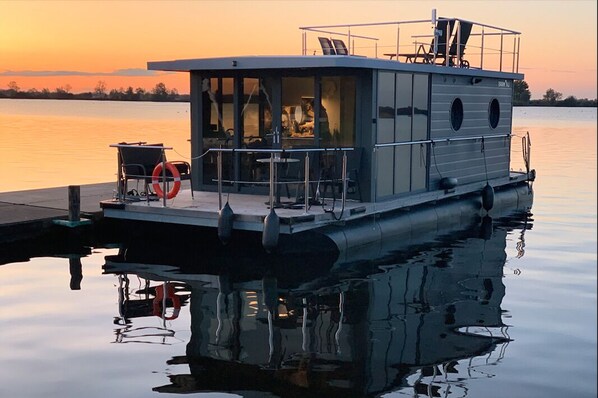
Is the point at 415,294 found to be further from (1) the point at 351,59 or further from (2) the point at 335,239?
(1) the point at 351,59

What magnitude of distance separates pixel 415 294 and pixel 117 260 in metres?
4.52

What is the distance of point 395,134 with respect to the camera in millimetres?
13062

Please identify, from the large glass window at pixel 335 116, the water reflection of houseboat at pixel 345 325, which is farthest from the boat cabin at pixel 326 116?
the water reflection of houseboat at pixel 345 325

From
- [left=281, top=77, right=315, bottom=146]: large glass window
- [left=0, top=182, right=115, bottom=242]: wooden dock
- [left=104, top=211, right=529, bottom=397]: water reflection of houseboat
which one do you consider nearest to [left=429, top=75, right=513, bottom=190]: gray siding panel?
[left=281, top=77, right=315, bottom=146]: large glass window

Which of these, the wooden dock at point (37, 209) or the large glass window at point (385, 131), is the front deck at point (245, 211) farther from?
the wooden dock at point (37, 209)

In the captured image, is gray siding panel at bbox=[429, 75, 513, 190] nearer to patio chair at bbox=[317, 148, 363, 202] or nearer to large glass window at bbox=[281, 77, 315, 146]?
patio chair at bbox=[317, 148, 363, 202]

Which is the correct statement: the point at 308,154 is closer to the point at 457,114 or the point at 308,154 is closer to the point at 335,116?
the point at 335,116

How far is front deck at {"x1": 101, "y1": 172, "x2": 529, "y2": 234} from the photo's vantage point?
1055 cm

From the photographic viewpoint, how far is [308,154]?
12133mm

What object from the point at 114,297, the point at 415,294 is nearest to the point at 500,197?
the point at 415,294

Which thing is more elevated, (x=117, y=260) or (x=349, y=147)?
(x=349, y=147)

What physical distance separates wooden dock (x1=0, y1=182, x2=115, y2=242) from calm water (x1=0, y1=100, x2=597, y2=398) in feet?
0.97

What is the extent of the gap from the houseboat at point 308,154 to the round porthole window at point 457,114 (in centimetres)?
30

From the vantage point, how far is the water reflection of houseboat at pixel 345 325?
6.79 meters
